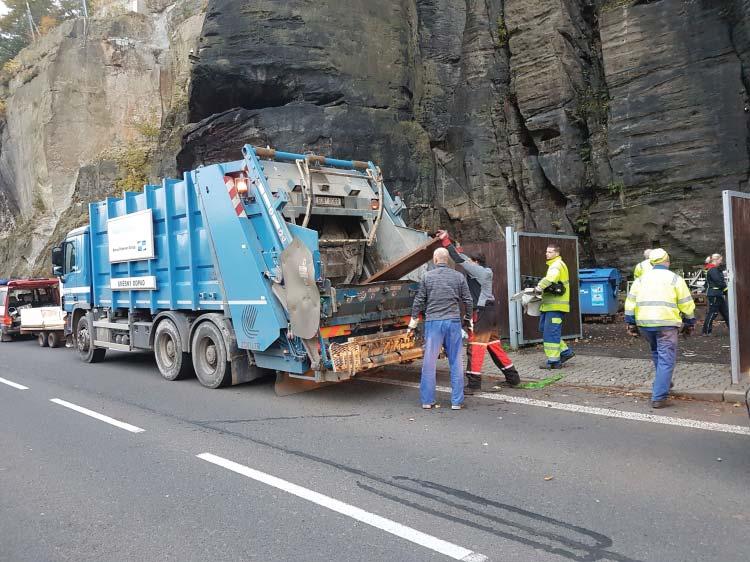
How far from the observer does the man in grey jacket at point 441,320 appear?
6215 mm

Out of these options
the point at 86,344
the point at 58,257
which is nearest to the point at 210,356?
the point at 86,344

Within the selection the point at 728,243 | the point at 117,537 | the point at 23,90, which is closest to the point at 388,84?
the point at 728,243

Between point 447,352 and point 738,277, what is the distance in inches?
128

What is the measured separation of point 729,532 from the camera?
3174mm

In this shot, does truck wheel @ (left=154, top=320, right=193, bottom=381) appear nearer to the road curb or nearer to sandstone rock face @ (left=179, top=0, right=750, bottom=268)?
the road curb

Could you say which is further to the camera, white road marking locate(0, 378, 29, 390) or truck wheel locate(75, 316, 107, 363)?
truck wheel locate(75, 316, 107, 363)

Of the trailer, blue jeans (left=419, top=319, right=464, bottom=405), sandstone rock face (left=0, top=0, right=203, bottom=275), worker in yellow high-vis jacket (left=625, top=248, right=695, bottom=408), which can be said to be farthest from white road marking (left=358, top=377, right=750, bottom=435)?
sandstone rock face (left=0, top=0, right=203, bottom=275)

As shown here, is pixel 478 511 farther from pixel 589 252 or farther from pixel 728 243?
pixel 589 252

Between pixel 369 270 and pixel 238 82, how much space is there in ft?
38.0

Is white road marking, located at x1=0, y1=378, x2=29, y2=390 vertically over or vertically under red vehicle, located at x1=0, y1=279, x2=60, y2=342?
under

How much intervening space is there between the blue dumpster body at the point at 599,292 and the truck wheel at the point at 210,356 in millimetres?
8299

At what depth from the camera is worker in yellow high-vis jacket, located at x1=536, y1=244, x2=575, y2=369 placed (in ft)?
25.5

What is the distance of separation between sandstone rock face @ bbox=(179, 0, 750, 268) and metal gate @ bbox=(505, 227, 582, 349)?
5197mm

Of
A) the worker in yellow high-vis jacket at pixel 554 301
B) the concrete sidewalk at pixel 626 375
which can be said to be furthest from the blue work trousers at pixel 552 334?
the concrete sidewalk at pixel 626 375
